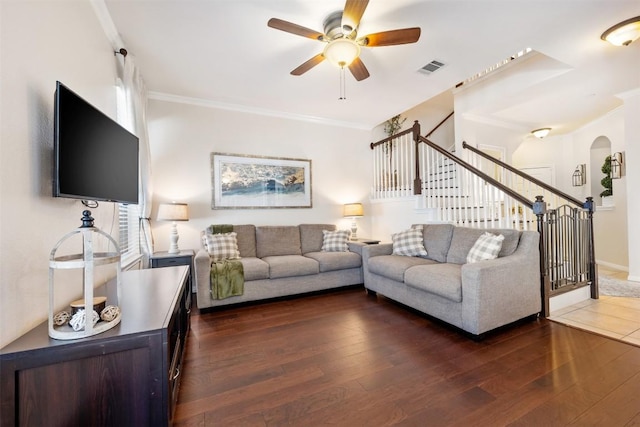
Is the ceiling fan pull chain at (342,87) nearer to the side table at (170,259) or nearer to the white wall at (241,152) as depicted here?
the white wall at (241,152)

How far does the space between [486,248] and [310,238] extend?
2.37 m

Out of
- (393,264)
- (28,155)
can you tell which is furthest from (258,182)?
(28,155)

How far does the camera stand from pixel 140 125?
2930 millimetres

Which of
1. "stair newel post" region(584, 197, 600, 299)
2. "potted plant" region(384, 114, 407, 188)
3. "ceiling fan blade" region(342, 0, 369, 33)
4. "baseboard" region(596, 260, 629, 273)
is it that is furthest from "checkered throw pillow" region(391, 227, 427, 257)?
"baseboard" region(596, 260, 629, 273)

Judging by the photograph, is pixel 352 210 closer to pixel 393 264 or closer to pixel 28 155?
pixel 393 264

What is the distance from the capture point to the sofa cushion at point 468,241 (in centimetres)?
265

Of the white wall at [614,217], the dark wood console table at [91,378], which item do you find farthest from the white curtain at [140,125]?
the white wall at [614,217]

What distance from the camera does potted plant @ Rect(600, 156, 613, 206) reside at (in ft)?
16.3

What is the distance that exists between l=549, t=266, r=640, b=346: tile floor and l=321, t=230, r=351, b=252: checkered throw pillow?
243 centimetres

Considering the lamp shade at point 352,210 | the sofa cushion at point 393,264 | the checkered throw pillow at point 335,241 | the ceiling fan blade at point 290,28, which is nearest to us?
the ceiling fan blade at point 290,28

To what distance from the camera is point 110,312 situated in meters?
1.23

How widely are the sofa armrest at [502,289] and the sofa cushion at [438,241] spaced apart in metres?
0.75

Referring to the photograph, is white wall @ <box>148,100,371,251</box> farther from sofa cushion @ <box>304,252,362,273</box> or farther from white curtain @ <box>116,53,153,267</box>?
sofa cushion @ <box>304,252,362,273</box>

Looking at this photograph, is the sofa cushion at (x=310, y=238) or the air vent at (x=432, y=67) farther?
the sofa cushion at (x=310, y=238)
